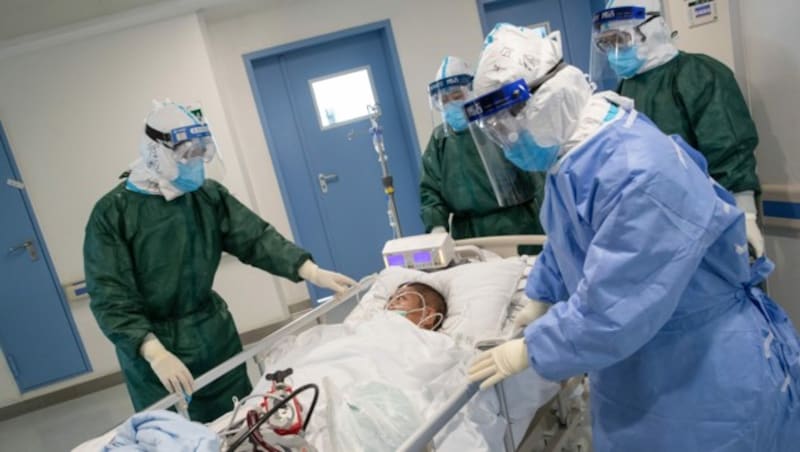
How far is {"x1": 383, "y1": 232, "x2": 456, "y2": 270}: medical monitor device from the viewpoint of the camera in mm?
2186

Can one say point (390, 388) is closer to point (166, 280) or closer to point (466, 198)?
point (166, 280)

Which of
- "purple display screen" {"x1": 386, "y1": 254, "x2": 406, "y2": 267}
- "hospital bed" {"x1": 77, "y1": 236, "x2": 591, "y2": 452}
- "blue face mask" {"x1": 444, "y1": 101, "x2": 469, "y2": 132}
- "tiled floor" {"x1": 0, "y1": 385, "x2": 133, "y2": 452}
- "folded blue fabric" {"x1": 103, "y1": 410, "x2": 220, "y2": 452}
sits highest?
"blue face mask" {"x1": 444, "y1": 101, "x2": 469, "y2": 132}

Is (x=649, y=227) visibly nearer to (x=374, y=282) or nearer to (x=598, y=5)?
(x=374, y=282)

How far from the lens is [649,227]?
941 mm

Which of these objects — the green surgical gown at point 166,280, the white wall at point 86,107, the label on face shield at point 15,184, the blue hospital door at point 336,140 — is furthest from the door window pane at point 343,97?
the green surgical gown at point 166,280

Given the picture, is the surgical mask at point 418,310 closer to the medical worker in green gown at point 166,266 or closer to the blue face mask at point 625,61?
the medical worker in green gown at point 166,266

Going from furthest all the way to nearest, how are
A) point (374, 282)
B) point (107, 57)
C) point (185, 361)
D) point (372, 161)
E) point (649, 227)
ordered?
point (372, 161) < point (107, 57) < point (374, 282) < point (185, 361) < point (649, 227)

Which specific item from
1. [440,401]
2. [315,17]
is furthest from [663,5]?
[315,17]

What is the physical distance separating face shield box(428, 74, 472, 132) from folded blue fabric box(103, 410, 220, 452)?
1.77 m

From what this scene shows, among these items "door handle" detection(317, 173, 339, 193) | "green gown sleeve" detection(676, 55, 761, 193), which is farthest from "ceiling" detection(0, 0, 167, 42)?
"green gown sleeve" detection(676, 55, 761, 193)

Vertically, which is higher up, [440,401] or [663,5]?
[663,5]

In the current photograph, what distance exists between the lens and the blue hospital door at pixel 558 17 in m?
4.60

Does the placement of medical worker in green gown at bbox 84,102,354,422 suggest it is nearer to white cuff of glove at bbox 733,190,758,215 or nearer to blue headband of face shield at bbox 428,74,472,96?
blue headband of face shield at bbox 428,74,472,96

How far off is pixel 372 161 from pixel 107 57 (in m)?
2.19
